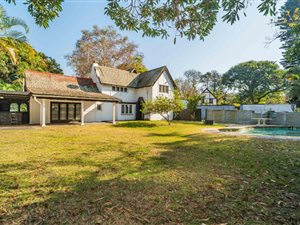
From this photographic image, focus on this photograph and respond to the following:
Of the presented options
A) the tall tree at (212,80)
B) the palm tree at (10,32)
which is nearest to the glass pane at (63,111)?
the palm tree at (10,32)

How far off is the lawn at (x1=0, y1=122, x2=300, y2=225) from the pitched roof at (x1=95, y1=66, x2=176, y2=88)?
1659cm

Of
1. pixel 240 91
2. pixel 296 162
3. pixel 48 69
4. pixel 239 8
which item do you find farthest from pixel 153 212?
pixel 240 91

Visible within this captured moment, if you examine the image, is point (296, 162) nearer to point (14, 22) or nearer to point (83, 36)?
point (14, 22)

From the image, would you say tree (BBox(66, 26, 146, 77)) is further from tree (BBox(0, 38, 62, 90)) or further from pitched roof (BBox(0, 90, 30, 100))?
pitched roof (BBox(0, 90, 30, 100))

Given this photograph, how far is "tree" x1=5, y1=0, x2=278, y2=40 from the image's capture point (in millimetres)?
3107

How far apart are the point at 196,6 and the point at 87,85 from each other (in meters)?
18.6

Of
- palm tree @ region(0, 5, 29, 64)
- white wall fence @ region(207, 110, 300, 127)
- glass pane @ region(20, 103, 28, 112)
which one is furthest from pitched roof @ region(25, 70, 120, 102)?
white wall fence @ region(207, 110, 300, 127)

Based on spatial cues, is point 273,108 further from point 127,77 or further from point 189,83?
point 189,83

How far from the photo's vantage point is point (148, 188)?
3.39 meters

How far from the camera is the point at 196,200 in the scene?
9.71ft

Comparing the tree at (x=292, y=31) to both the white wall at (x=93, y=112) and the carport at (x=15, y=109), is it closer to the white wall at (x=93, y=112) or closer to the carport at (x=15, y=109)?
the carport at (x=15, y=109)

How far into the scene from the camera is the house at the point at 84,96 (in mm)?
14742

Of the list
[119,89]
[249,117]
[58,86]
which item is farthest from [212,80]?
[58,86]

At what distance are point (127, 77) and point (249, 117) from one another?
16.5 m
